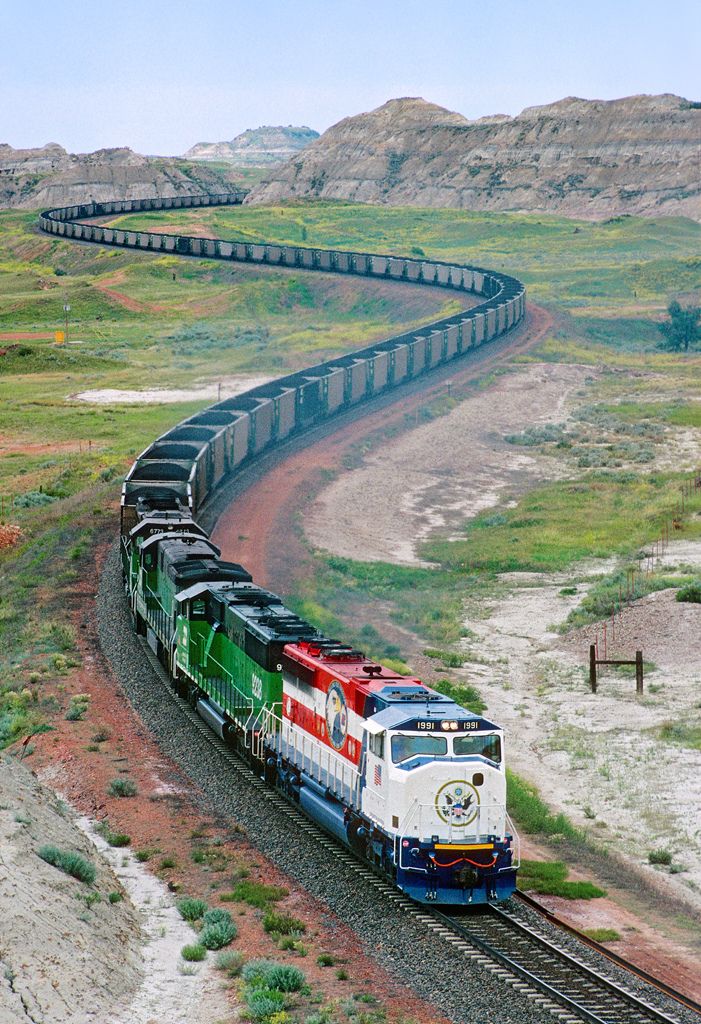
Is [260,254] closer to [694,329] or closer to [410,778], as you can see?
[694,329]

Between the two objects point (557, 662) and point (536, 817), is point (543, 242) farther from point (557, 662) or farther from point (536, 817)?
point (536, 817)

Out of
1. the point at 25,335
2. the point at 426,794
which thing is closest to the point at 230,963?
the point at 426,794

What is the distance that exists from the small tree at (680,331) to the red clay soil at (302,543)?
736 inches

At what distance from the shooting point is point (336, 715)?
24.8 m

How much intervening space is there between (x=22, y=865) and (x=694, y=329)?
100125mm

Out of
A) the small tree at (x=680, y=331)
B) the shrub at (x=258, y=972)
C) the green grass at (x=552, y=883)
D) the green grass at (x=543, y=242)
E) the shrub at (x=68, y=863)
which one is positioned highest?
the green grass at (x=543, y=242)

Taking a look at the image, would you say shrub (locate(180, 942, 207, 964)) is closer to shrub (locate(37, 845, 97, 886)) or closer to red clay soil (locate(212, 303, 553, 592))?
shrub (locate(37, 845, 97, 886))

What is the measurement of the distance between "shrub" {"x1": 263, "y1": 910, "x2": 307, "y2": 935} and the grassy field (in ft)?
38.4

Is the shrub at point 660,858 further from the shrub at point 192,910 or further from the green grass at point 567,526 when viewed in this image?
the green grass at point 567,526

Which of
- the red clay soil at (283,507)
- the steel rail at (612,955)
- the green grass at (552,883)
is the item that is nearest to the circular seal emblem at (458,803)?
the steel rail at (612,955)

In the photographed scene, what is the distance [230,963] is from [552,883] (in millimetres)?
6717

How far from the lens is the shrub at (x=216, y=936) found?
22.0 metres

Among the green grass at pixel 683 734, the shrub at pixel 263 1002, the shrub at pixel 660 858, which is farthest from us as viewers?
the green grass at pixel 683 734

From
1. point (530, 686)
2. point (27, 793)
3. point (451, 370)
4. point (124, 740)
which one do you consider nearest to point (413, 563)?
point (530, 686)
